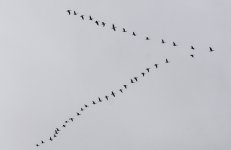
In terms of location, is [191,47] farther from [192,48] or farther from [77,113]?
[77,113]

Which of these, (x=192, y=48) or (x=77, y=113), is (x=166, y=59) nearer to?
(x=192, y=48)

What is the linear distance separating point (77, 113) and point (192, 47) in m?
24.0

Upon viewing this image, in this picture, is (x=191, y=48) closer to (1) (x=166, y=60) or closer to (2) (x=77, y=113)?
(1) (x=166, y=60)

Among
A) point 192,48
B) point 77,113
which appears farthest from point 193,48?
point 77,113

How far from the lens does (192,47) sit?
297 feet

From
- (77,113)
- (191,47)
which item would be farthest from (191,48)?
(77,113)

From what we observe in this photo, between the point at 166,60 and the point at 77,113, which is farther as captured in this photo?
the point at 77,113

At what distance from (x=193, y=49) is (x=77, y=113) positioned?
2358 centimetres

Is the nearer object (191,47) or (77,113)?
(191,47)

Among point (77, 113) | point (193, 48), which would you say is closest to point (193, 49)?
point (193, 48)

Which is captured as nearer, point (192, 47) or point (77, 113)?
point (192, 47)

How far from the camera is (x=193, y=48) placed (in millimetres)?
90688

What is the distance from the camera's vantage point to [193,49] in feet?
300

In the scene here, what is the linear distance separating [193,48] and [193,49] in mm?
701
